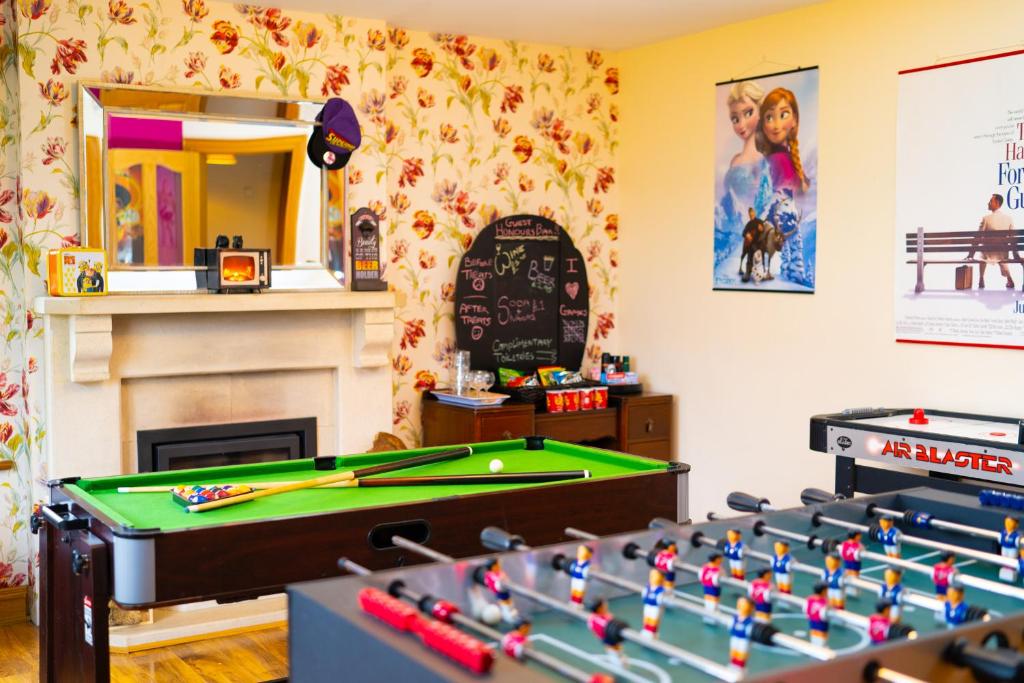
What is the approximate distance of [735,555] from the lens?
6.87 feet

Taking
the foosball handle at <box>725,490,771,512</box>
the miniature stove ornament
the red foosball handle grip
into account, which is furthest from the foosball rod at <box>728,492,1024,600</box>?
the miniature stove ornament

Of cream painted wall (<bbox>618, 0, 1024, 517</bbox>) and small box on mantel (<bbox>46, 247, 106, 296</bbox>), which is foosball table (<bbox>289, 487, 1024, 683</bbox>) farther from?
small box on mantel (<bbox>46, 247, 106, 296</bbox>)

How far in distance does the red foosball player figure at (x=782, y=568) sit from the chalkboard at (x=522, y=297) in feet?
11.8

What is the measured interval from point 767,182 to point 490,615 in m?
3.78

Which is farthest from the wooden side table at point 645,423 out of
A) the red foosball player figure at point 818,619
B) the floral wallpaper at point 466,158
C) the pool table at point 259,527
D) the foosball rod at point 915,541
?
the red foosball player figure at point 818,619

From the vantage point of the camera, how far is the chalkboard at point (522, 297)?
5.57 metres

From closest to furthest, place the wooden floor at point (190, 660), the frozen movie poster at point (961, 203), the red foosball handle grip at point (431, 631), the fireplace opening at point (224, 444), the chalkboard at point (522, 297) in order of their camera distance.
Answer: the red foosball handle grip at point (431, 631) → the wooden floor at point (190, 660) → the frozen movie poster at point (961, 203) → the fireplace opening at point (224, 444) → the chalkboard at point (522, 297)

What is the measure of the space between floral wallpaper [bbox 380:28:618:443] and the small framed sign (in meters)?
0.14

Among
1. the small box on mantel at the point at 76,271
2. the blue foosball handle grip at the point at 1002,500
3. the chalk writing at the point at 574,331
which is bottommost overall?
the blue foosball handle grip at the point at 1002,500

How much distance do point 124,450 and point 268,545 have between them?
2190mm

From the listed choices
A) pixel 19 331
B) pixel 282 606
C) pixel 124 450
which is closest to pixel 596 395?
pixel 282 606

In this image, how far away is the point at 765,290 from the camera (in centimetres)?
523

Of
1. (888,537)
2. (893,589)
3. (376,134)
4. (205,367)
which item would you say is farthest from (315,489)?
(376,134)

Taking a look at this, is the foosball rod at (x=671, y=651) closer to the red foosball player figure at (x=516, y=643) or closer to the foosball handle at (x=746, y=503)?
the red foosball player figure at (x=516, y=643)
